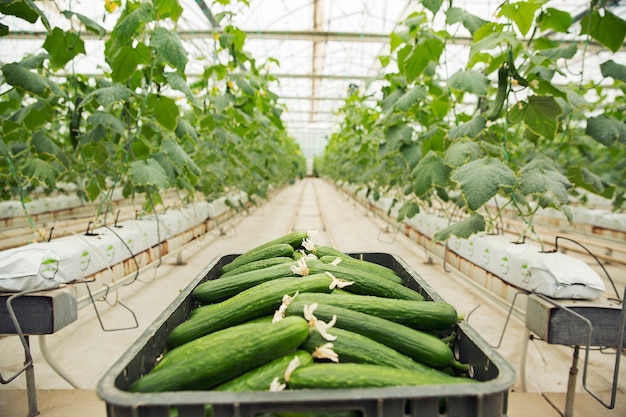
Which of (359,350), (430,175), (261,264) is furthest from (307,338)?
(430,175)

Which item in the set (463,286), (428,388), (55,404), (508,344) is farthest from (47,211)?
(428,388)

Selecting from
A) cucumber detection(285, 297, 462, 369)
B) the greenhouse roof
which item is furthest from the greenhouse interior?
the greenhouse roof

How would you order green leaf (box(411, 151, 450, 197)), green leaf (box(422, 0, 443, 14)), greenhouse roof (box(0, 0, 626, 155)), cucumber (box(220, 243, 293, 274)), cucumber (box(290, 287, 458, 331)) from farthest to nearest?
greenhouse roof (box(0, 0, 626, 155))
green leaf (box(411, 151, 450, 197))
green leaf (box(422, 0, 443, 14))
cucumber (box(220, 243, 293, 274))
cucumber (box(290, 287, 458, 331))

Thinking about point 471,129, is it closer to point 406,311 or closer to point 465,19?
point 465,19

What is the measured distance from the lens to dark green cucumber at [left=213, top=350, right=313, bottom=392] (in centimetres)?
92

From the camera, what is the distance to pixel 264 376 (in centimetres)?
94

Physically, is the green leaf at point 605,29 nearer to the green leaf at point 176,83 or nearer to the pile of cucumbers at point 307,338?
the pile of cucumbers at point 307,338

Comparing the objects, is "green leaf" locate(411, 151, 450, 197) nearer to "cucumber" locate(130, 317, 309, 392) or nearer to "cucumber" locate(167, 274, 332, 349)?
"cucumber" locate(167, 274, 332, 349)

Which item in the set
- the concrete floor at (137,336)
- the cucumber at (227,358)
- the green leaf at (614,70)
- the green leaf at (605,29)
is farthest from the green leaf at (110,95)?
the green leaf at (614,70)

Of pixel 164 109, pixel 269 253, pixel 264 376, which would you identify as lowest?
pixel 264 376

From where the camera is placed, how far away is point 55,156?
121 inches

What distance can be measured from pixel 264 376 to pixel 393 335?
38 centimetres

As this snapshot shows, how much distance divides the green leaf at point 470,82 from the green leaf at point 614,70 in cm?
75

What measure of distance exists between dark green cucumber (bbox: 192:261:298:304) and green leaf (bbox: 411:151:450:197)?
185 centimetres
